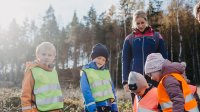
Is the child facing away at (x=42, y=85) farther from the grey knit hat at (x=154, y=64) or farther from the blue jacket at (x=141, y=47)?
the grey knit hat at (x=154, y=64)

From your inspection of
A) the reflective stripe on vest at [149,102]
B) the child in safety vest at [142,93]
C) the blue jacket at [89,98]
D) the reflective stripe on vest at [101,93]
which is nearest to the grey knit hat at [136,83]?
the child in safety vest at [142,93]

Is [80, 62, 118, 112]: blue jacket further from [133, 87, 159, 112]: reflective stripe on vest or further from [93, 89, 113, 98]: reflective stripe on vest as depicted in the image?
[133, 87, 159, 112]: reflective stripe on vest

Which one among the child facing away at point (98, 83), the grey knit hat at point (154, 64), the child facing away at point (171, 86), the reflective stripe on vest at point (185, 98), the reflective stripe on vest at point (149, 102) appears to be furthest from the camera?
the child facing away at point (98, 83)

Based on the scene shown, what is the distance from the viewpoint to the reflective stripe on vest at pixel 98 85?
6.72 m

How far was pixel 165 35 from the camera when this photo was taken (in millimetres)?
52062

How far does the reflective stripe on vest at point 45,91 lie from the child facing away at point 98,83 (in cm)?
45

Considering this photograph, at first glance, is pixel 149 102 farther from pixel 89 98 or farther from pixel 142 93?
pixel 89 98

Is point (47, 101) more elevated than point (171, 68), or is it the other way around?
point (171, 68)

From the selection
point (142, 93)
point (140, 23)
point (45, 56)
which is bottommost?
point (142, 93)

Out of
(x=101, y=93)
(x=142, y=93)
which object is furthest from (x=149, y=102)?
(x=101, y=93)

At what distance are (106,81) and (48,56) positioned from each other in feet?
3.79

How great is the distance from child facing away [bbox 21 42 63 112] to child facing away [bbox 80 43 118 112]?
0.50 metres

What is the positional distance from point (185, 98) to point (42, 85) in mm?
2462

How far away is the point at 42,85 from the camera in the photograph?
6316 millimetres
